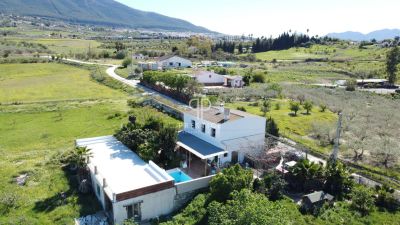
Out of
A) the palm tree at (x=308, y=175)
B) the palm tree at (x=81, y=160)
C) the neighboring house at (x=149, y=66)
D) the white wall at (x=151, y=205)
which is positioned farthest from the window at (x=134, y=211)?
the neighboring house at (x=149, y=66)

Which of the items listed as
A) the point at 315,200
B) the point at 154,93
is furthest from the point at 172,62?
the point at 315,200

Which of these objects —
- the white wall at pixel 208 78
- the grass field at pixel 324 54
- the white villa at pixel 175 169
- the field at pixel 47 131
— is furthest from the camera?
the grass field at pixel 324 54

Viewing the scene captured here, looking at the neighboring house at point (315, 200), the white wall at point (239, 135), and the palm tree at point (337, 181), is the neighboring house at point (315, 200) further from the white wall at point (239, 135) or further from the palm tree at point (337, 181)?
the white wall at point (239, 135)

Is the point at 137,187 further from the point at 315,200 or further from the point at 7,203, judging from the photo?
the point at 315,200

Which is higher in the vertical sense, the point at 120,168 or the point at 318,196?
the point at 120,168

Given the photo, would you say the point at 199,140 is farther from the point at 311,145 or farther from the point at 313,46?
the point at 313,46

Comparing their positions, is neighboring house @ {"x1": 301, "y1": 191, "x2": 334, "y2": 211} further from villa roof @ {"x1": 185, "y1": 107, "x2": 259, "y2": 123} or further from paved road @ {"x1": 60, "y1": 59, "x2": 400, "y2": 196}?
villa roof @ {"x1": 185, "y1": 107, "x2": 259, "y2": 123}
